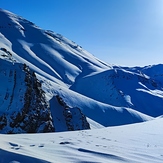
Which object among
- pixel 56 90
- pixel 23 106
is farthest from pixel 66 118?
pixel 56 90

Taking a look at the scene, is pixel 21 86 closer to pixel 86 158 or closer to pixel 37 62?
pixel 86 158

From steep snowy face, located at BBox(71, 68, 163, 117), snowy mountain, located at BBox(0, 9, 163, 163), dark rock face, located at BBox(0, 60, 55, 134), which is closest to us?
snowy mountain, located at BBox(0, 9, 163, 163)

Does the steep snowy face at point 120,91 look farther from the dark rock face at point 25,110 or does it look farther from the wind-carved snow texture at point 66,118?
the dark rock face at point 25,110

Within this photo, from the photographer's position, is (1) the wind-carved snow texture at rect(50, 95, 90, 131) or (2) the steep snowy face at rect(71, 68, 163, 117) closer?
Result: (1) the wind-carved snow texture at rect(50, 95, 90, 131)

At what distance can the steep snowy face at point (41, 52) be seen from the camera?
304 feet

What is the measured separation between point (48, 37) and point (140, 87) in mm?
68351

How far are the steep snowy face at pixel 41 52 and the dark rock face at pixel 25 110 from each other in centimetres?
5825

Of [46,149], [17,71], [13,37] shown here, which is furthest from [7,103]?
[13,37]

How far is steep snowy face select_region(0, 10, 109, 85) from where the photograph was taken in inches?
3649

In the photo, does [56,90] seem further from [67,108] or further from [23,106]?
[23,106]

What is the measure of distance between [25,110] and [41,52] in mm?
91416

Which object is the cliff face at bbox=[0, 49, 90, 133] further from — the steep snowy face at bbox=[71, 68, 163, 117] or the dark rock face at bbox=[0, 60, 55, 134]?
the steep snowy face at bbox=[71, 68, 163, 117]

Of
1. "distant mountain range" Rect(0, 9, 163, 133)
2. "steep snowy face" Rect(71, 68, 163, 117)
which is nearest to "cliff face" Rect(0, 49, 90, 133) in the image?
"distant mountain range" Rect(0, 9, 163, 133)

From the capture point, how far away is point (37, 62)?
310ft
